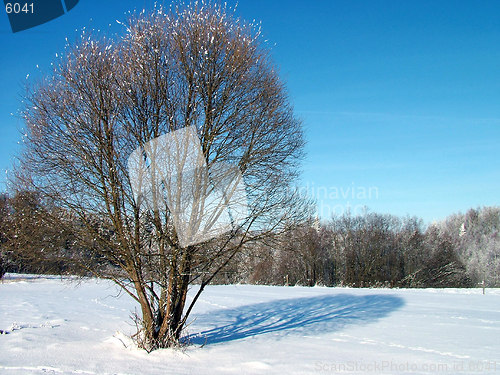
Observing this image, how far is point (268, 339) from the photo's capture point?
7711mm

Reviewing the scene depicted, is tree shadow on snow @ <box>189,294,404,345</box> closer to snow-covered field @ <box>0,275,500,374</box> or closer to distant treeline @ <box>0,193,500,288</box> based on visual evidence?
snow-covered field @ <box>0,275,500,374</box>

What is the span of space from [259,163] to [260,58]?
2062mm

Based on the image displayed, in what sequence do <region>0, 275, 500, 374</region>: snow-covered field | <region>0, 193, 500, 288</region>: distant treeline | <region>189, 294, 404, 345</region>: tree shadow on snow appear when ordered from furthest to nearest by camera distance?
<region>0, 193, 500, 288</region>: distant treeline
<region>189, 294, 404, 345</region>: tree shadow on snow
<region>0, 275, 500, 374</region>: snow-covered field

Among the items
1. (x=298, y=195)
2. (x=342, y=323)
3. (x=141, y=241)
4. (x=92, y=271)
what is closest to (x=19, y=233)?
(x=92, y=271)

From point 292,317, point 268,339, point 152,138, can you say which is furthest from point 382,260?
point 152,138

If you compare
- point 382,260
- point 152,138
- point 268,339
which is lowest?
point 382,260

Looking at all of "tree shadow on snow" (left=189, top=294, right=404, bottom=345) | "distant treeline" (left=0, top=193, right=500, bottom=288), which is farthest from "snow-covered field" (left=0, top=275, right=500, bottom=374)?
"distant treeline" (left=0, top=193, right=500, bottom=288)

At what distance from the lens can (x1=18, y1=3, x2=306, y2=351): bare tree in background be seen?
618cm

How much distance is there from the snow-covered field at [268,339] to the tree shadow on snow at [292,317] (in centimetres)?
3

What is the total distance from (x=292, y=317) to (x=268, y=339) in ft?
10.4

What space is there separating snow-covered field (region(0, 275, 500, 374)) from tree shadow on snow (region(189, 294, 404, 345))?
0.03 m

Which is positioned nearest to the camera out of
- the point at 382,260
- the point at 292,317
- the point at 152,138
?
the point at 152,138

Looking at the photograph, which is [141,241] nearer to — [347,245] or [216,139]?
[216,139]

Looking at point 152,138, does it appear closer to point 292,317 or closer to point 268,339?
point 268,339
